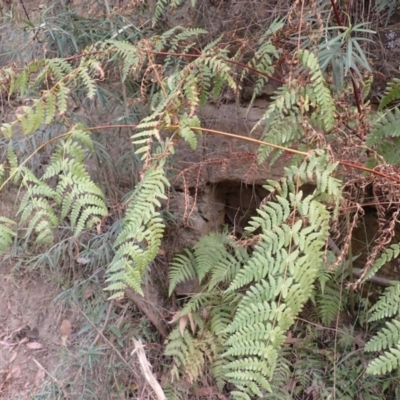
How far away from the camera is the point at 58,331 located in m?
2.67

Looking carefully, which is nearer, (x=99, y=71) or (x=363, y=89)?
(x=99, y=71)

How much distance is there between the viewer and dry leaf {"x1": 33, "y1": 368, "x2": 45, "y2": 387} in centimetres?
254

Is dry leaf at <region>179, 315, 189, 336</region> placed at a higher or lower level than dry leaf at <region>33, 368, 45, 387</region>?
higher

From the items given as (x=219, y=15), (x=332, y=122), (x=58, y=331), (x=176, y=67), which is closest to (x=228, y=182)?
(x=176, y=67)

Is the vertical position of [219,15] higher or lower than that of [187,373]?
higher

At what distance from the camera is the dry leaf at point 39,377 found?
254cm

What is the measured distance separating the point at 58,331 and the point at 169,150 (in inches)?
65.3

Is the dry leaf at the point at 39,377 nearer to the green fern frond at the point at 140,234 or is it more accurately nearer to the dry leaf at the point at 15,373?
the dry leaf at the point at 15,373

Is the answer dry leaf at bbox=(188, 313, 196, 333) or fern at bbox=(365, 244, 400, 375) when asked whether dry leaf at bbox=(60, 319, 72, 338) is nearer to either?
dry leaf at bbox=(188, 313, 196, 333)

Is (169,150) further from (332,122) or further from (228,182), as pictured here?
(228,182)

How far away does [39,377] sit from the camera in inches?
101

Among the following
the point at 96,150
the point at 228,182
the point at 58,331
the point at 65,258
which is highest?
the point at 96,150

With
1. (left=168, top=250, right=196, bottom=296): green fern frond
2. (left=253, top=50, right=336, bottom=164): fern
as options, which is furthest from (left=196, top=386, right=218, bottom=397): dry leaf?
(left=253, top=50, right=336, bottom=164): fern

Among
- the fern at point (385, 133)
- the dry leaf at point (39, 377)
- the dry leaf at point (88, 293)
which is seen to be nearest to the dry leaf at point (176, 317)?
the dry leaf at point (88, 293)
